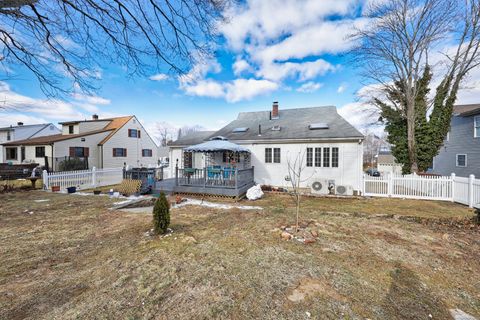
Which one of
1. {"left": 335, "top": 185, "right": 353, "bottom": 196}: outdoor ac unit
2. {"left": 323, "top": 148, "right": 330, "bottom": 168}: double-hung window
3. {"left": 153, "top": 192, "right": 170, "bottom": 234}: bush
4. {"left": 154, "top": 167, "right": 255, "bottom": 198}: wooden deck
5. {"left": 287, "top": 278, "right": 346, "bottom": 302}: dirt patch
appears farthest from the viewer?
{"left": 323, "top": 148, "right": 330, "bottom": 168}: double-hung window

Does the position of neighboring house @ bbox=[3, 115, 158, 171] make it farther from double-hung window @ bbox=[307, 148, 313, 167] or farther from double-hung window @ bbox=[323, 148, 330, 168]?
double-hung window @ bbox=[323, 148, 330, 168]

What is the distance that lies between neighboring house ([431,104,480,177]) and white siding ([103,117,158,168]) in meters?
32.4

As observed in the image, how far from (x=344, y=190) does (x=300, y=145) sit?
3479 mm

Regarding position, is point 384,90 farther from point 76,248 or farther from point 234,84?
point 76,248

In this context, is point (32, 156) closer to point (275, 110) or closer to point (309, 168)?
point (275, 110)

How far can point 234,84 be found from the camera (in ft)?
52.9

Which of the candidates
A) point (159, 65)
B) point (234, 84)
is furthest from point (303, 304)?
point (234, 84)

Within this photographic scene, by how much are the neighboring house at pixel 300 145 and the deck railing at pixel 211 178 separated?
2625 mm

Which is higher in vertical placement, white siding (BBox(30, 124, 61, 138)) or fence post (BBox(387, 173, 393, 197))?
white siding (BBox(30, 124, 61, 138))

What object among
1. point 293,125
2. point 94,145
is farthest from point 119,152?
point 293,125

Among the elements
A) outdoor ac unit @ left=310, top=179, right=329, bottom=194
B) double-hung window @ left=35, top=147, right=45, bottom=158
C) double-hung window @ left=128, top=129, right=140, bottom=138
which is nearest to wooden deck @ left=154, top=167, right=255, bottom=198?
outdoor ac unit @ left=310, top=179, right=329, bottom=194

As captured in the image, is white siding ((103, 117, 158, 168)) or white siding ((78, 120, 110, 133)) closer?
white siding ((103, 117, 158, 168))

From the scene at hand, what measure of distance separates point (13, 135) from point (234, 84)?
1423 inches

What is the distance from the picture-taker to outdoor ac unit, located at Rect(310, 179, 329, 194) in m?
10.4
